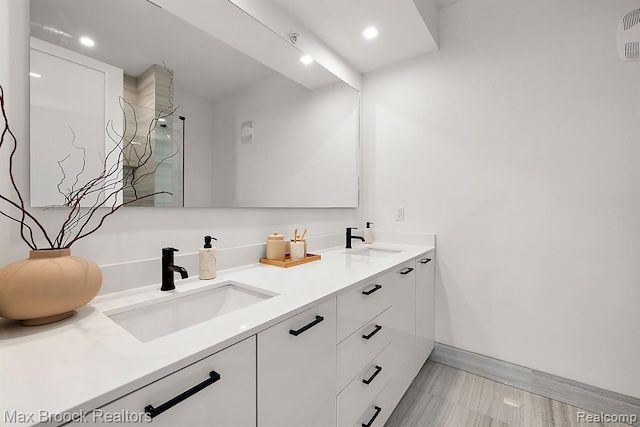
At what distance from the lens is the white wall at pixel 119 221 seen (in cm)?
86

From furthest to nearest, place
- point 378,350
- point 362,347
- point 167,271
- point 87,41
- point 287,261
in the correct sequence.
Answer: point 287,261
point 378,350
point 362,347
point 167,271
point 87,41

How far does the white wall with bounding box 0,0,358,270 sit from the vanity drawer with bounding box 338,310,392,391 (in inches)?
29.2

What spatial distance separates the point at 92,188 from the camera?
1011 millimetres

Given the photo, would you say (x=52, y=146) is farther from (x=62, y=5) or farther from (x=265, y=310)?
(x=265, y=310)

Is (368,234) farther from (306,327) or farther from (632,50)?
(632,50)

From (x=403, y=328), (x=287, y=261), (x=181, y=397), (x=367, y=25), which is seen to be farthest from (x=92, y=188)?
(x=367, y=25)

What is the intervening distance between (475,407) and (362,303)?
111 centimetres

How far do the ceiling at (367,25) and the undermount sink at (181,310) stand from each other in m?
1.59

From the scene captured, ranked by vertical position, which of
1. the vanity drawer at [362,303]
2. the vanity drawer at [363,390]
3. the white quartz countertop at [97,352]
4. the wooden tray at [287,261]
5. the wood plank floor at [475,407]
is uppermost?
the wooden tray at [287,261]

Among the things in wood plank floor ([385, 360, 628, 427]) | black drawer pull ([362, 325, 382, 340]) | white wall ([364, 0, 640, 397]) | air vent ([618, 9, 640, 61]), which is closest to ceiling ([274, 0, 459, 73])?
white wall ([364, 0, 640, 397])

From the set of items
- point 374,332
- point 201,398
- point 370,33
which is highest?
point 370,33

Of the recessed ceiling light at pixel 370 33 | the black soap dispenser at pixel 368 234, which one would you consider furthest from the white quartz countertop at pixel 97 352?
the recessed ceiling light at pixel 370 33

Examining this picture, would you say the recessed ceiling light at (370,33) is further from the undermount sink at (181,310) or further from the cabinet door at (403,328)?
the undermount sink at (181,310)

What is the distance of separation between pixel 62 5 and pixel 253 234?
1128mm
